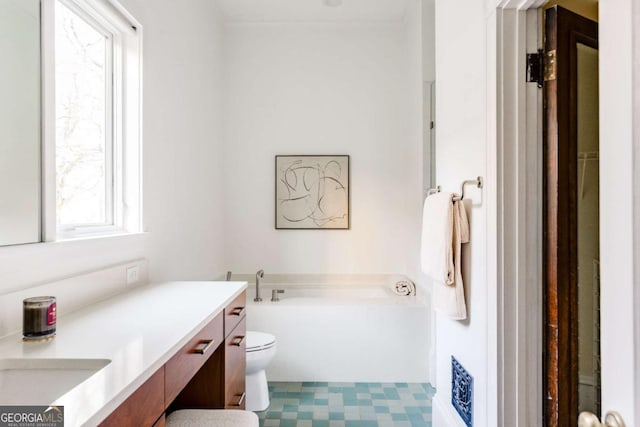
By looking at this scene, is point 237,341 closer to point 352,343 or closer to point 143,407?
point 143,407

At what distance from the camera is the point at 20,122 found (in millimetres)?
1305

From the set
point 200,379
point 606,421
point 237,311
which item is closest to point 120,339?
point 200,379

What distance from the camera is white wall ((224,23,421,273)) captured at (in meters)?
3.54

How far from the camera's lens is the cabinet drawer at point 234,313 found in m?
1.65

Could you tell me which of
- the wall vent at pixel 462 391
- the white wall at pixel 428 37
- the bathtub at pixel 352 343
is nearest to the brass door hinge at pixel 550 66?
the wall vent at pixel 462 391

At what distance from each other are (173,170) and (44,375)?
5.19 ft

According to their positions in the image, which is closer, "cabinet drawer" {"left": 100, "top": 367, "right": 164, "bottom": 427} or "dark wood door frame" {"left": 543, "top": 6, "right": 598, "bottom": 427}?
"cabinet drawer" {"left": 100, "top": 367, "right": 164, "bottom": 427}

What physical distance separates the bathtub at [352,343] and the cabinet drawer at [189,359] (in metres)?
1.46

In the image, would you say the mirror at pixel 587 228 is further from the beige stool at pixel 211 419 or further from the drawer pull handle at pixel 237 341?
the drawer pull handle at pixel 237 341

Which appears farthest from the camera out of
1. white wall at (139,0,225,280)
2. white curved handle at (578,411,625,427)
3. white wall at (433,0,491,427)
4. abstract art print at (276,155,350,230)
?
abstract art print at (276,155,350,230)

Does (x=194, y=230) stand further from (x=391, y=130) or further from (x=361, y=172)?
(x=391, y=130)

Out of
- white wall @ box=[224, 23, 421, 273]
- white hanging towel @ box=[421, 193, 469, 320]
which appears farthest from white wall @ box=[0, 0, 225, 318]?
white hanging towel @ box=[421, 193, 469, 320]

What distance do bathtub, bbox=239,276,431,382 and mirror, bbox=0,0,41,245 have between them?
1.92 metres

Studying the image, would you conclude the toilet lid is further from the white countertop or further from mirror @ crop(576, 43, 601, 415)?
mirror @ crop(576, 43, 601, 415)
